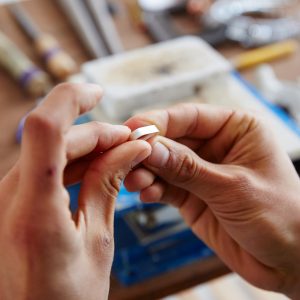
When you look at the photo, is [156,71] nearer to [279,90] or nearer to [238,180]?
[279,90]

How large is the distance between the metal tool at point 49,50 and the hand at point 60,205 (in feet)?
1.60

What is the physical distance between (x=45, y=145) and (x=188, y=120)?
22cm

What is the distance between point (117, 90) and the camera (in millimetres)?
678

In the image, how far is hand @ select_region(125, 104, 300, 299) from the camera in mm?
434

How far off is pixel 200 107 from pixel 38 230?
0.24 metres

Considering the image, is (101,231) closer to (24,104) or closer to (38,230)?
(38,230)

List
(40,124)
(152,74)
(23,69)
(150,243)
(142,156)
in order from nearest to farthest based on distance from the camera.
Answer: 1. (40,124)
2. (142,156)
3. (150,243)
4. (152,74)
5. (23,69)

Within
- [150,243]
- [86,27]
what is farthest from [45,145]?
[86,27]

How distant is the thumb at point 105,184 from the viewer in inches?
14.3

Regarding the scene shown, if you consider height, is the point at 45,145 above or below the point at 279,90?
above

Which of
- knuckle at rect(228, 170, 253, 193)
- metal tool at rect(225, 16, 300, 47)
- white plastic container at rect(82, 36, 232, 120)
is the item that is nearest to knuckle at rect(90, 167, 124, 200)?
knuckle at rect(228, 170, 253, 193)

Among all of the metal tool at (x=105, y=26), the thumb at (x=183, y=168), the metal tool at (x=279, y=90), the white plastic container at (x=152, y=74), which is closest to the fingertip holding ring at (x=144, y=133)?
the thumb at (x=183, y=168)

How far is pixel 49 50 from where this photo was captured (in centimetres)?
89

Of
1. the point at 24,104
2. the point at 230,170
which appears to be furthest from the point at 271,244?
the point at 24,104
